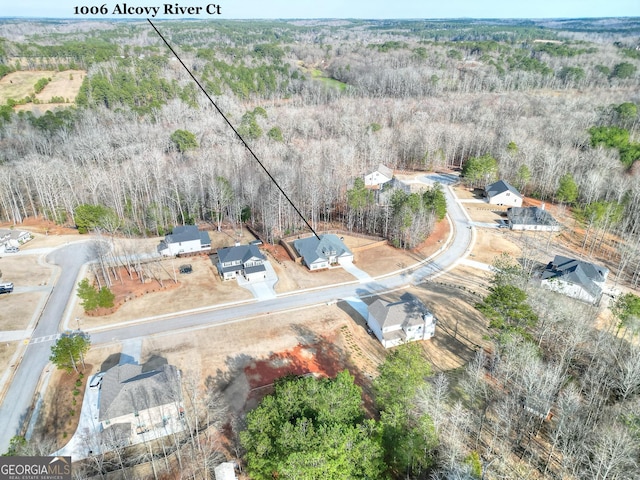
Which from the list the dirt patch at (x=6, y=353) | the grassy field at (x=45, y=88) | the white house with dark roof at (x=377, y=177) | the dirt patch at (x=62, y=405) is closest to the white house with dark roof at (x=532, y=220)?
the white house with dark roof at (x=377, y=177)

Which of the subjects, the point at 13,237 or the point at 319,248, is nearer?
the point at 319,248

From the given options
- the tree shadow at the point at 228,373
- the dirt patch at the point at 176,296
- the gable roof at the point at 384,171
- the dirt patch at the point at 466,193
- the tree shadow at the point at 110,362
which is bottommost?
the dirt patch at the point at 176,296

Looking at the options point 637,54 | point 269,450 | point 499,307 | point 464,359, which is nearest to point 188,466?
point 269,450

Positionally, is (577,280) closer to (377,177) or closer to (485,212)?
(485,212)

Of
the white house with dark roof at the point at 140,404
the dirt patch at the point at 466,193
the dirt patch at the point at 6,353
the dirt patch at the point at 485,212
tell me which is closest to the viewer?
the white house with dark roof at the point at 140,404

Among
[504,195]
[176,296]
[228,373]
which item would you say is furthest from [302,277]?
[504,195]

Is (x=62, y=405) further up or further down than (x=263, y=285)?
further up

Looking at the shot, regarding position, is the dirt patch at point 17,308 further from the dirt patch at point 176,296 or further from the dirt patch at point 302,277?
the dirt patch at point 302,277
